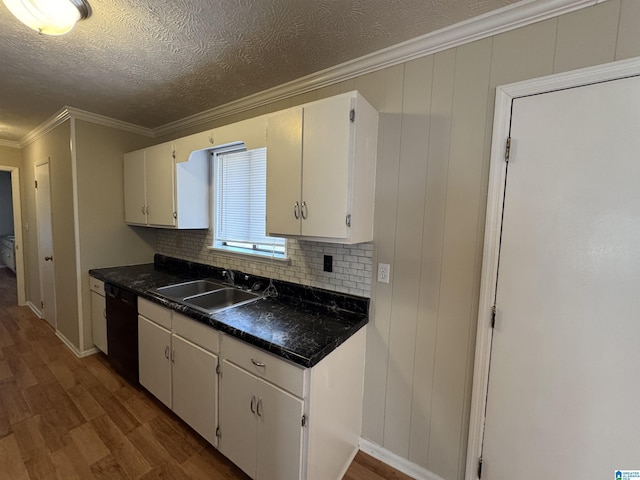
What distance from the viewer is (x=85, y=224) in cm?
288

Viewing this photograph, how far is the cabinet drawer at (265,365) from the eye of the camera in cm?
130

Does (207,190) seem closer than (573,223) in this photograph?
No

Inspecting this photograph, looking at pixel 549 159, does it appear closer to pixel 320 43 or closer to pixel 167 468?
pixel 320 43

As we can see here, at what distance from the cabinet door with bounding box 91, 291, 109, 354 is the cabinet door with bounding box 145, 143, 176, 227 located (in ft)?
3.02

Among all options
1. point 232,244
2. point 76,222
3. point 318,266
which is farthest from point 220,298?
point 76,222

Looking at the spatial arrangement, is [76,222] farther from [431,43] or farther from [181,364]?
[431,43]

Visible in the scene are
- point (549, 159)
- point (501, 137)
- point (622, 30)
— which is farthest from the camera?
point (501, 137)

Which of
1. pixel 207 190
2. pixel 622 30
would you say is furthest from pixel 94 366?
pixel 622 30

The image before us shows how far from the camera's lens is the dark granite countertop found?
1358 millimetres

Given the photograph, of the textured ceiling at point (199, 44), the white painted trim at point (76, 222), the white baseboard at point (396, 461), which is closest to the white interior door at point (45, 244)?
the white painted trim at point (76, 222)

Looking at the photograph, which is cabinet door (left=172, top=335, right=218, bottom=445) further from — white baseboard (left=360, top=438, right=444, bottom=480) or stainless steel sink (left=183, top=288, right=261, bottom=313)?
white baseboard (left=360, top=438, right=444, bottom=480)

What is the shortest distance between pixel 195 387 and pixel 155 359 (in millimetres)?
540

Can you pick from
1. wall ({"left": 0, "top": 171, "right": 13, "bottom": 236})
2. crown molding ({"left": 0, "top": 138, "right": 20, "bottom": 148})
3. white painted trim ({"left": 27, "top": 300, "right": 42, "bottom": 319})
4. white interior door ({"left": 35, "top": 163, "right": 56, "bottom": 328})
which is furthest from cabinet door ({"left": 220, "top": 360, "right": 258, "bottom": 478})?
wall ({"left": 0, "top": 171, "right": 13, "bottom": 236})

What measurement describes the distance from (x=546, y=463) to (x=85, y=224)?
4024mm
